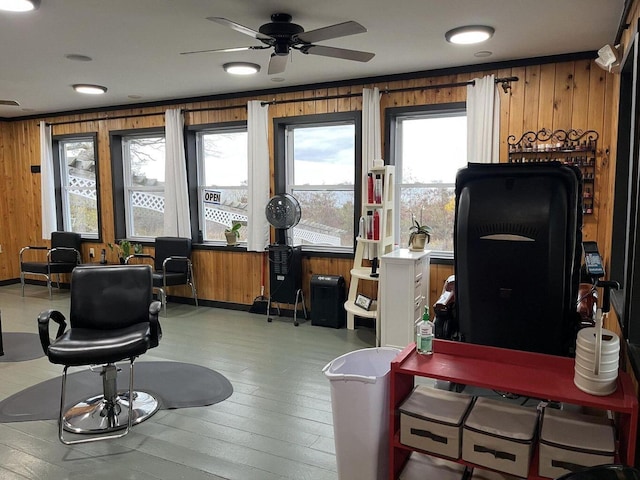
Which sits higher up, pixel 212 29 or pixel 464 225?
pixel 212 29

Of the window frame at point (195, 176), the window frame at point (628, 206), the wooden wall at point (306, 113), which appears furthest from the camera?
the window frame at point (195, 176)

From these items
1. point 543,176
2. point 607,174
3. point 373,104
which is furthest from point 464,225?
point 373,104

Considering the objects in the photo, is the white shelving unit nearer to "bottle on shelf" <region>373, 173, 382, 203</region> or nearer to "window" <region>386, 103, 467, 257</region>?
"bottle on shelf" <region>373, 173, 382, 203</region>

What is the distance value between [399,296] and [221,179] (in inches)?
113

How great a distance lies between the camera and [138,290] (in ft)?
10.1

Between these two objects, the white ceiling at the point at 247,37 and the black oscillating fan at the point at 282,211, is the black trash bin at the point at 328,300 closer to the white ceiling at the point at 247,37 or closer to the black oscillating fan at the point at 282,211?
the black oscillating fan at the point at 282,211

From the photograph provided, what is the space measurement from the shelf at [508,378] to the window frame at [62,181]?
5731 mm

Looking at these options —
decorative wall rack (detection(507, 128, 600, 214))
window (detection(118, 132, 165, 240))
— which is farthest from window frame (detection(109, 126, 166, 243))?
decorative wall rack (detection(507, 128, 600, 214))

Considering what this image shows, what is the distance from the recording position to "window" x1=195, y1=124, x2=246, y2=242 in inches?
217

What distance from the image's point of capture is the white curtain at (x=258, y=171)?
5023mm

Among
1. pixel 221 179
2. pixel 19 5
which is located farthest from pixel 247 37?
pixel 221 179

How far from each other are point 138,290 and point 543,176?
2.52 m

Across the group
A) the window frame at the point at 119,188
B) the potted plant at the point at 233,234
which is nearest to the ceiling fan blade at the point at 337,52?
Result: the potted plant at the point at 233,234

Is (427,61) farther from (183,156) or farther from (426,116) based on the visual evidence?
(183,156)
